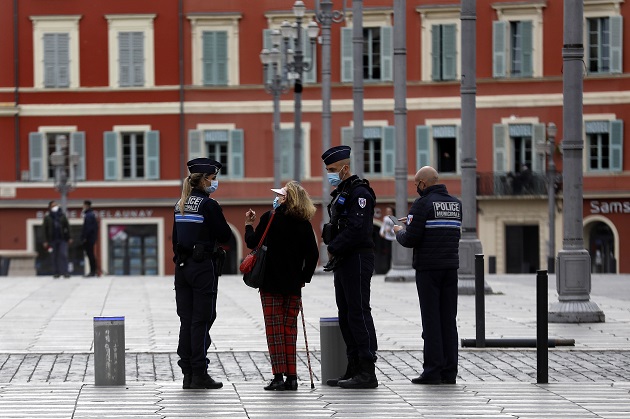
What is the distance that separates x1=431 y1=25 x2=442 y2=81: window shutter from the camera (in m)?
62.2

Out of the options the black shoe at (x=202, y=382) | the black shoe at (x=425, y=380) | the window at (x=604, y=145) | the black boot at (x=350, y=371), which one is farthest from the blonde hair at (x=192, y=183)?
the window at (x=604, y=145)

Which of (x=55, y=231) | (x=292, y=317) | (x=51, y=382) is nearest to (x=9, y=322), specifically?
(x=51, y=382)

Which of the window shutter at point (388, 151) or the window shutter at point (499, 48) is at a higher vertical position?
the window shutter at point (499, 48)

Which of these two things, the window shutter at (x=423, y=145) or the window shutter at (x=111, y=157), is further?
the window shutter at (x=111, y=157)

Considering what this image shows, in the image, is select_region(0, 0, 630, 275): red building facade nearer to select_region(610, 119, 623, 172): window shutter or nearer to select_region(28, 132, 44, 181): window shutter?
select_region(28, 132, 44, 181): window shutter

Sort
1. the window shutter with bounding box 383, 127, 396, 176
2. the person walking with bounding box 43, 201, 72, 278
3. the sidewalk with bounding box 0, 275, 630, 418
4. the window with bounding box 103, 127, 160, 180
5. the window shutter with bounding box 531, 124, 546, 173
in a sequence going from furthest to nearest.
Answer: the window with bounding box 103, 127, 160, 180
the window shutter with bounding box 383, 127, 396, 176
the window shutter with bounding box 531, 124, 546, 173
the person walking with bounding box 43, 201, 72, 278
the sidewalk with bounding box 0, 275, 630, 418

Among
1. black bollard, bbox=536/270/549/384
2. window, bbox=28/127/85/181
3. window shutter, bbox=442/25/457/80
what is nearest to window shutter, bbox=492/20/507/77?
window shutter, bbox=442/25/457/80

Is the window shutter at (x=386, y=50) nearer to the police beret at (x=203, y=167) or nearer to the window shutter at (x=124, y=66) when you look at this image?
the window shutter at (x=124, y=66)

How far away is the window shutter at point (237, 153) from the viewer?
6344 centimetres

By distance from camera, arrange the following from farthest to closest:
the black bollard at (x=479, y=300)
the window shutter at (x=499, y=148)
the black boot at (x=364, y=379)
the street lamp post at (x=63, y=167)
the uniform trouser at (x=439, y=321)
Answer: the window shutter at (x=499, y=148) < the street lamp post at (x=63, y=167) < the black bollard at (x=479, y=300) < the uniform trouser at (x=439, y=321) < the black boot at (x=364, y=379)

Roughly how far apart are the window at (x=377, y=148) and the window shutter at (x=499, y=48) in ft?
14.2

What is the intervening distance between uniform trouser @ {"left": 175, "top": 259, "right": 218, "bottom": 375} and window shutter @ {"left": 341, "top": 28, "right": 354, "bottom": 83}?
156 feet

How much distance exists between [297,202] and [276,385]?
1588 millimetres

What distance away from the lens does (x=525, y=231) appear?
62.0 metres
